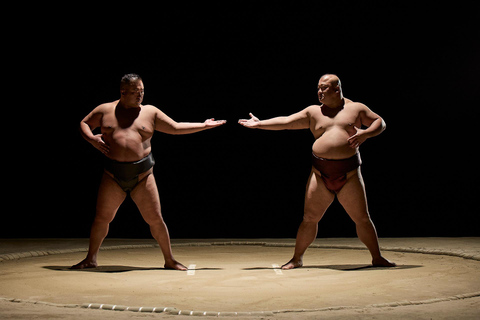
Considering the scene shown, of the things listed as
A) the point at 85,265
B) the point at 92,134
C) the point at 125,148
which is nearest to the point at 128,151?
the point at 125,148

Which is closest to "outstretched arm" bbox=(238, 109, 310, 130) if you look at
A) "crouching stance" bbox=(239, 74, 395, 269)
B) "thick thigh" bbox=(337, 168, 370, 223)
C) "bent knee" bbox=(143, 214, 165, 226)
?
"crouching stance" bbox=(239, 74, 395, 269)

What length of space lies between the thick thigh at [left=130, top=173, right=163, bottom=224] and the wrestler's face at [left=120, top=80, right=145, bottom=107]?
0.48 metres

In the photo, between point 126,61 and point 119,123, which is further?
point 126,61

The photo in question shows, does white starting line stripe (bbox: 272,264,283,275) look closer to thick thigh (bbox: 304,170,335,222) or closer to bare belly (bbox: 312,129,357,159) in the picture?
thick thigh (bbox: 304,170,335,222)

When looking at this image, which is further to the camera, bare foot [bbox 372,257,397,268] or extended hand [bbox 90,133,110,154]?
bare foot [bbox 372,257,397,268]

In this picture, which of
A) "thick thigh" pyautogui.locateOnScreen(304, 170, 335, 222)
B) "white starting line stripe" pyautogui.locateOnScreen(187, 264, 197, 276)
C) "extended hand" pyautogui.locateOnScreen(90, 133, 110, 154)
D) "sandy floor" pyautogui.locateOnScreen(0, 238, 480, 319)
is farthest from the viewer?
"thick thigh" pyautogui.locateOnScreen(304, 170, 335, 222)

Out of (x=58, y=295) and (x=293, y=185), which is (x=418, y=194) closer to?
(x=293, y=185)

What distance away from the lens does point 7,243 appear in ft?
21.2

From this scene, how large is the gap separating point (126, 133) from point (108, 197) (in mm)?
431

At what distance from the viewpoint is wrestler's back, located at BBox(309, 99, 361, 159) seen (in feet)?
15.4

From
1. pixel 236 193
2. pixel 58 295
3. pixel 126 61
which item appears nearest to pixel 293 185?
pixel 236 193

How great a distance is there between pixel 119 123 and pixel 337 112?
1.40m

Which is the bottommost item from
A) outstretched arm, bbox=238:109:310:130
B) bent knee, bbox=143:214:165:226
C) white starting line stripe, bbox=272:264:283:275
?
white starting line stripe, bbox=272:264:283:275

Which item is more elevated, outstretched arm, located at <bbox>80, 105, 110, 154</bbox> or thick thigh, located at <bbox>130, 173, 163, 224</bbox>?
outstretched arm, located at <bbox>80, 105, 110, 154</bbox>
